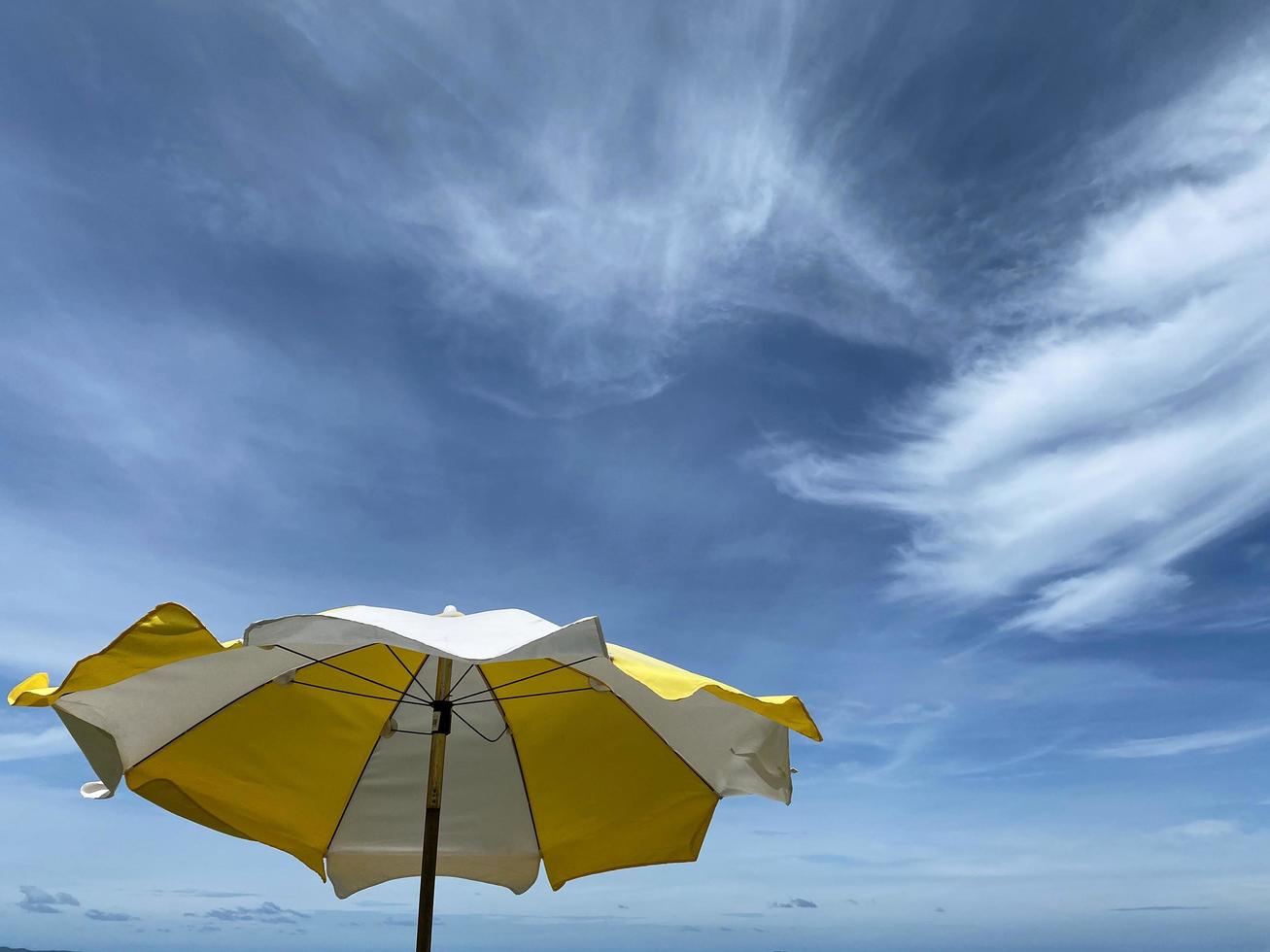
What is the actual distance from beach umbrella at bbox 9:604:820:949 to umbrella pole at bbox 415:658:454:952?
0.04 feet

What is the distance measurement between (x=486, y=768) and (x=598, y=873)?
1.08 meters

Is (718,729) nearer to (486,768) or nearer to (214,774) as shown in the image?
(486,768)

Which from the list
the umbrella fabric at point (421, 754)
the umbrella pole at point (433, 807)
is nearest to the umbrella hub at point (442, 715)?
the umbrella pole at point (433, 807)

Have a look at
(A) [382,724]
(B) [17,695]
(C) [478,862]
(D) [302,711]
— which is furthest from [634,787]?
(B) [17,695]

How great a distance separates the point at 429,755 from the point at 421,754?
32 centimetres

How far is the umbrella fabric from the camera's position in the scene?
5039 mm

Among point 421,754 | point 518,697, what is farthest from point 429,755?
point 518,697

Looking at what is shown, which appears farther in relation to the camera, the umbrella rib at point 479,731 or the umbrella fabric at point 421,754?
the umbrella rib at point 479,731

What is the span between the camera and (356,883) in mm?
6336

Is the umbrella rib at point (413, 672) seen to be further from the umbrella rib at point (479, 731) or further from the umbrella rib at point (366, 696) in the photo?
the umbrella rib at point (479, 731)

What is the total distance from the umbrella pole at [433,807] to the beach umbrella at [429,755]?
1 cm

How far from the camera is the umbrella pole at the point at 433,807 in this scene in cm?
542

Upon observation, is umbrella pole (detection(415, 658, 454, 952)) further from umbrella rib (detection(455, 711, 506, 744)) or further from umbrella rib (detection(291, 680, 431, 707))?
umbrella rib (detection(455, 711, 506, 744))

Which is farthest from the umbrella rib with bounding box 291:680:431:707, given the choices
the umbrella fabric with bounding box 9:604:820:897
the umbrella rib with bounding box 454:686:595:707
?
the umbrella rib with bounding box 454:686:595:707
